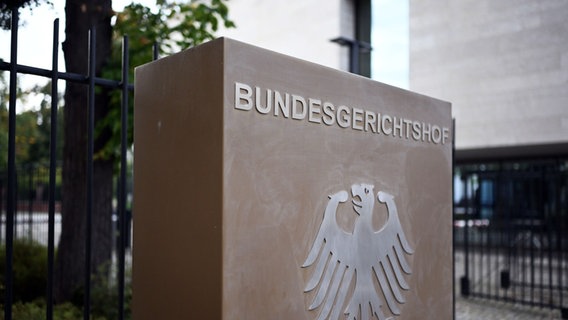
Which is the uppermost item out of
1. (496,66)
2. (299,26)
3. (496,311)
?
(299,26)

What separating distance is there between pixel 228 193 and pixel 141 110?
3.10ft

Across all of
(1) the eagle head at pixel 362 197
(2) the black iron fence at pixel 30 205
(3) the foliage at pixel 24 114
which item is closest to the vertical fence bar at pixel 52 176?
(1) the eagle head at pixel 362 197

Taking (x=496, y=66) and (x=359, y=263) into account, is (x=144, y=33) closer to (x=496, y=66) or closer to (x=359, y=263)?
(x=359, y=263)

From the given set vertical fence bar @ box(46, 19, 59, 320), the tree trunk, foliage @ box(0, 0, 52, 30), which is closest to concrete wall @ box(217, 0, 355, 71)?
the tree trunk

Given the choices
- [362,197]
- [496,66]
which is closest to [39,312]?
[362,197]

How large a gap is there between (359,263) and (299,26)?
1171 cm

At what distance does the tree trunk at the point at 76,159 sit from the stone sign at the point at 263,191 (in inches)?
122

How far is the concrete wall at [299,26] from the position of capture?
13.5 metres

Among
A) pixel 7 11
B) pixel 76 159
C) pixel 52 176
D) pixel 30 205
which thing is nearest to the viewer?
pixel 52 176

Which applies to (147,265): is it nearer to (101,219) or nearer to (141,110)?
(141,110)

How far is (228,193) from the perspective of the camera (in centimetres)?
301

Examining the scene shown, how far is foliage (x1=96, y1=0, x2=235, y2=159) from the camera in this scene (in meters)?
6.43

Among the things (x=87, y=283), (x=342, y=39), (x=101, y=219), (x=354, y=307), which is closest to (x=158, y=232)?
(x=87, y=283)

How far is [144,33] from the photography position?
6.65m
